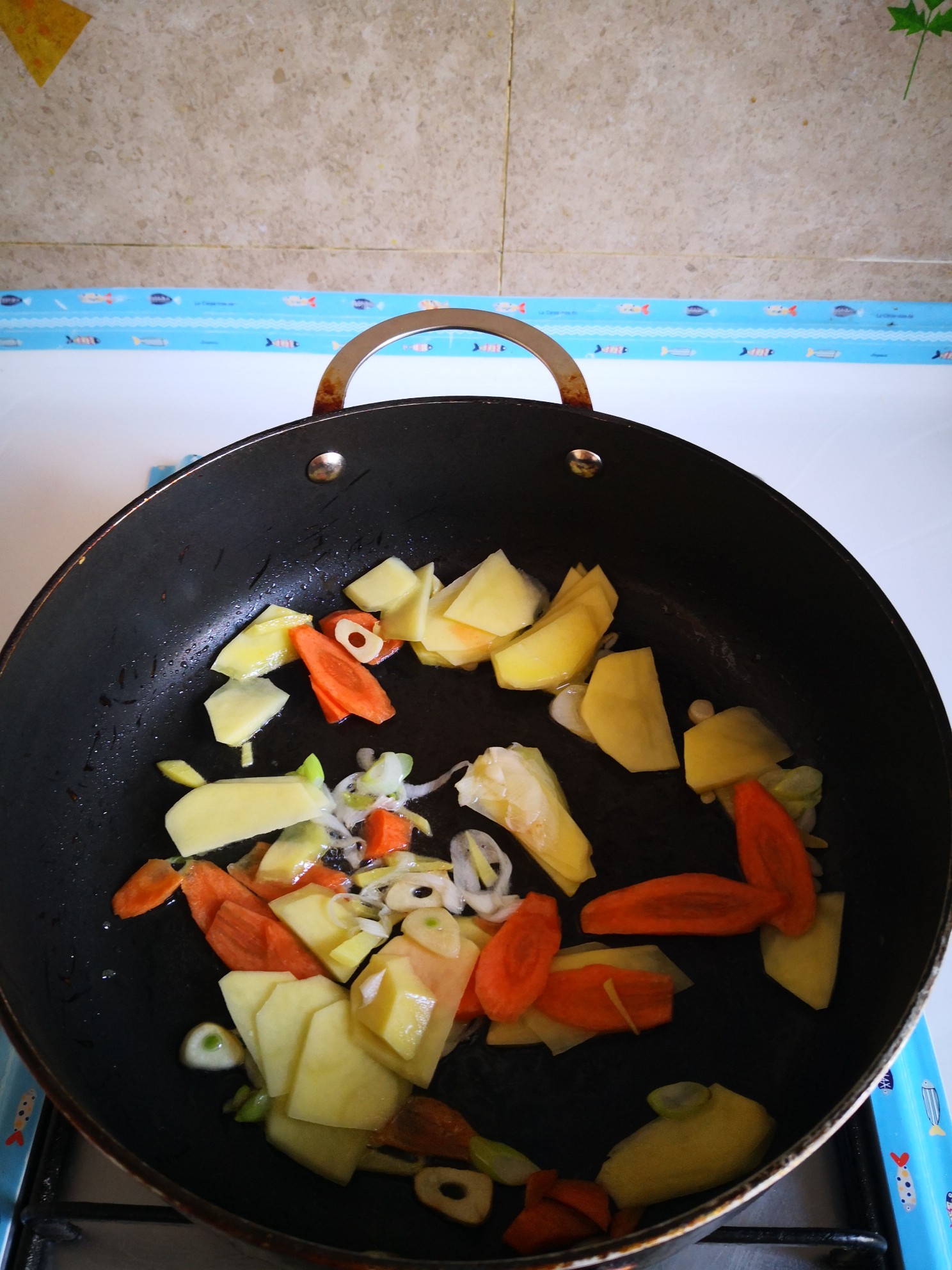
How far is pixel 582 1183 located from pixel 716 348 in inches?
46.5

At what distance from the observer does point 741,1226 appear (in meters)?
0.72

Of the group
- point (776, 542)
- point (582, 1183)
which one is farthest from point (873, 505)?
point (582, 1183)

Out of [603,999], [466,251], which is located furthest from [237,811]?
[466,251]

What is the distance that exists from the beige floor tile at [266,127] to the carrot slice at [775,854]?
871 mm

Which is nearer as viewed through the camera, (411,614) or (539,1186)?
(539,1186)

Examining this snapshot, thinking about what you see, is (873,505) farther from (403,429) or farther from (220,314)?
(220,314)

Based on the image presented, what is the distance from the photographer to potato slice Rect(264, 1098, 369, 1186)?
748mm

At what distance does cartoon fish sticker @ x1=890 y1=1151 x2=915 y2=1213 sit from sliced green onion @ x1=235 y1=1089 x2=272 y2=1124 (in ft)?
1.82

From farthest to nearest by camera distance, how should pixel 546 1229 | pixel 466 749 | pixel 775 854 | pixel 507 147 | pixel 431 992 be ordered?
pixel 507 147
pixel 466 749
pixel 775 854
pixel 431 992
pixel 546 1229

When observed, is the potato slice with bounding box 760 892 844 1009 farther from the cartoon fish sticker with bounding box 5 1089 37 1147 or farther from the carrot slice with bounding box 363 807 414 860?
the cartoon fish sticker with bounding box 5 1089 37 1147

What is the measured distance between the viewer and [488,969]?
2.81 ft

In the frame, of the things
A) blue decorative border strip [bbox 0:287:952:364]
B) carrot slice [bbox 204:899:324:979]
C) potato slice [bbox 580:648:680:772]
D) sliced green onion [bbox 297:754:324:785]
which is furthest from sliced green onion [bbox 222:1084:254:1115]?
blue decorative border strip [bbox 0:287:952:364]

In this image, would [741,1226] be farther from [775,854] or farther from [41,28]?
[41,28]

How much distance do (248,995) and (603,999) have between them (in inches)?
13.7
